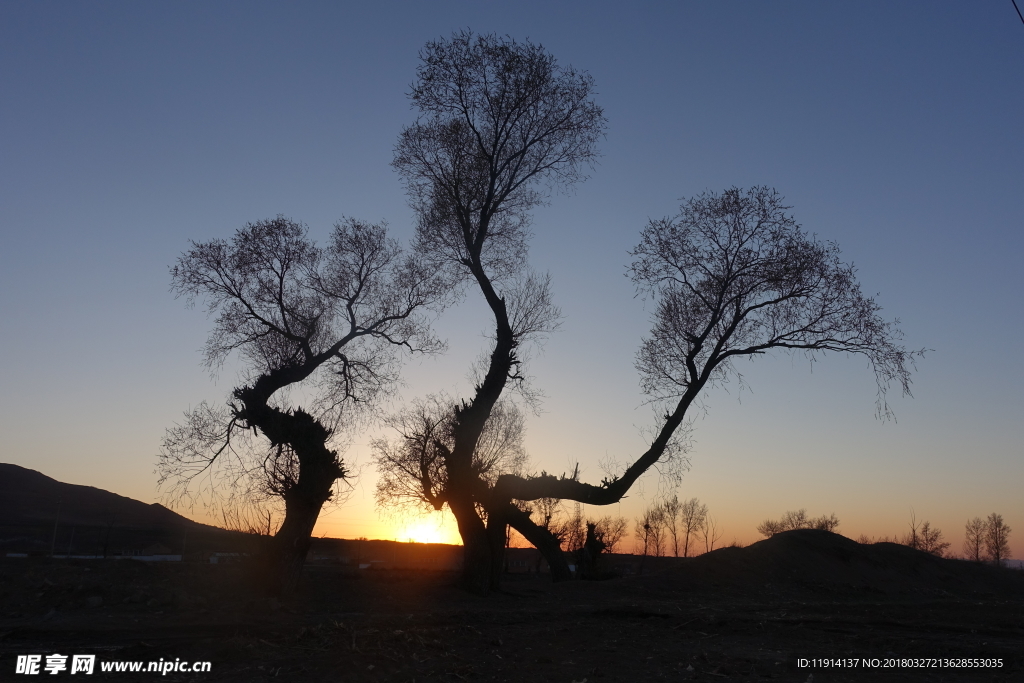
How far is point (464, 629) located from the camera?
11.5 metres

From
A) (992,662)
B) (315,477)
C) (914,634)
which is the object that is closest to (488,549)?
(315,477)

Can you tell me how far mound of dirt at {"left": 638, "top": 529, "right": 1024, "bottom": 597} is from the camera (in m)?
21.2

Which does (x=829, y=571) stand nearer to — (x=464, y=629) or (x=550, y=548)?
(x=550, y=548)

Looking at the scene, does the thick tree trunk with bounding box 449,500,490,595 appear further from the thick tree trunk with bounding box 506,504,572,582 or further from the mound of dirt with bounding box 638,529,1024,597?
the mound of dirt with bounding box 638,529,1024,597

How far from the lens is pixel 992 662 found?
9.42 meters

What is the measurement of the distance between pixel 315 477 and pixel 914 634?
12.7 metres

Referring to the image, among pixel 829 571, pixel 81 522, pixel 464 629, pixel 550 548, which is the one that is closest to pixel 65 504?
pixel 81 522

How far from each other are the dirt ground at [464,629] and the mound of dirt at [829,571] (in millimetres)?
1127

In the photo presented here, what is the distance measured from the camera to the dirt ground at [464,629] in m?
8.78

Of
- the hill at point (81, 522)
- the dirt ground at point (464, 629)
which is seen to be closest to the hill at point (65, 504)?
the hill at point (81, 522)

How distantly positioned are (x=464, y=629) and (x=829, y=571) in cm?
1940

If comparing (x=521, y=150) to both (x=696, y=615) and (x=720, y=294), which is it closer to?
(x=720, y=294)

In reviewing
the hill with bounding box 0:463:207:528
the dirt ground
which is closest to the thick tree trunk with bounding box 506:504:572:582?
the dirt ground

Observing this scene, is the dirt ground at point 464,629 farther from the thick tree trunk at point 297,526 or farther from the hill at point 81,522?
the hill at point 81,522
